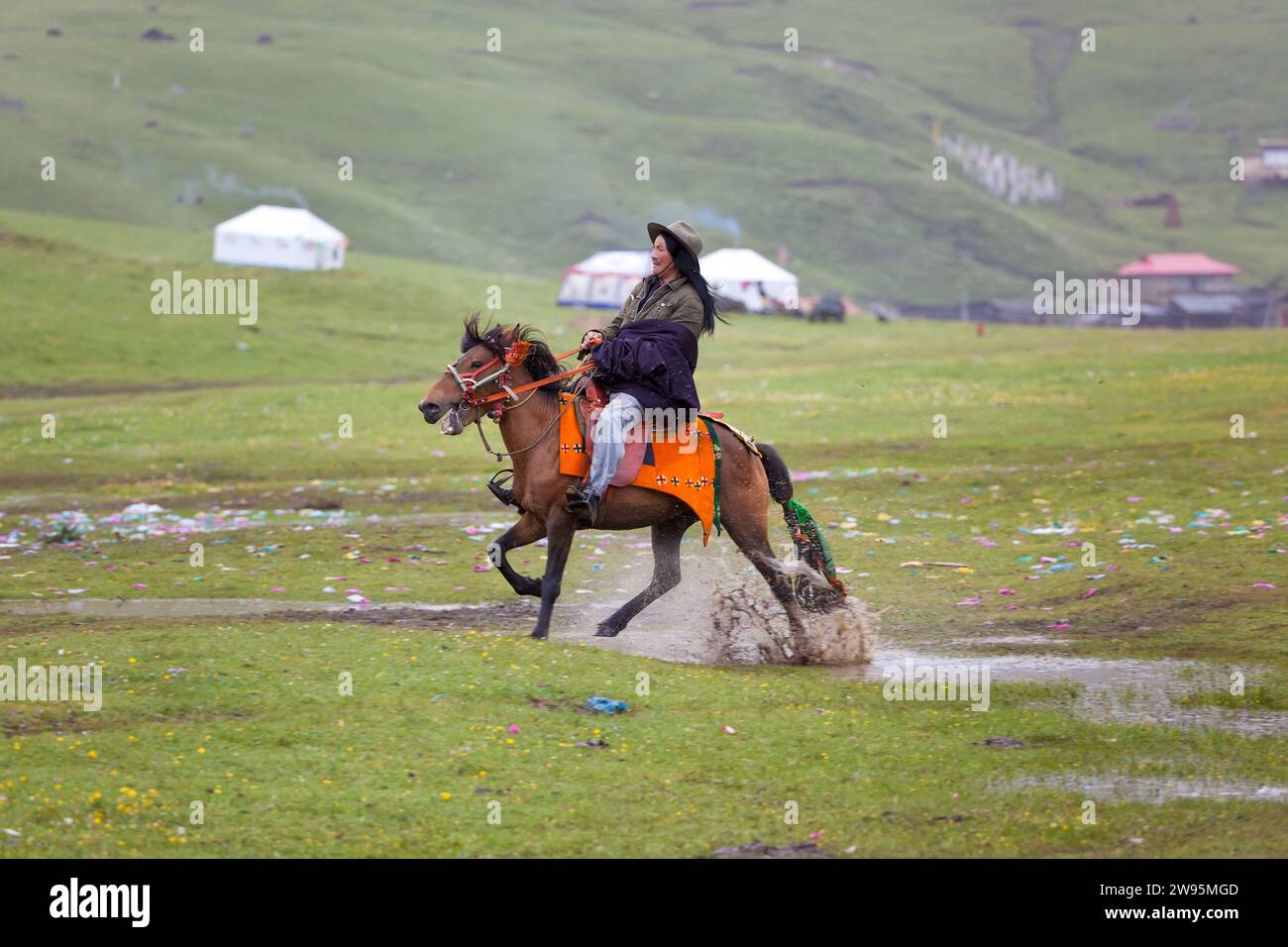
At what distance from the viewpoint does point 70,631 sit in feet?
44.9

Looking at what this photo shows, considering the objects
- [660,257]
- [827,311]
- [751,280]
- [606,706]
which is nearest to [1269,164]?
[751,280]

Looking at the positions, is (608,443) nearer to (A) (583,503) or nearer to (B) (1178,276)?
(A) (583,503)

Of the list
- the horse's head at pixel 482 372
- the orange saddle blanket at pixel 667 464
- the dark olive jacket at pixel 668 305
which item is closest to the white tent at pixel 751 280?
the dark olive jacket at pixel 668 305

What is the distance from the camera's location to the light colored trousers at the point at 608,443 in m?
13.1

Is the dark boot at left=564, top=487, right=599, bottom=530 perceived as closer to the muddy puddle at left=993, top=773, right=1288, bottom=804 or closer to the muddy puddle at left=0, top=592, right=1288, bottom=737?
the muddy puddle at left=0, top=592, right=1288, bottom=737

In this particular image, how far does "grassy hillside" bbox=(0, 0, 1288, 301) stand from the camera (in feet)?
357

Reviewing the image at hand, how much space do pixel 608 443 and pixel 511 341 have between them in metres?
1.33

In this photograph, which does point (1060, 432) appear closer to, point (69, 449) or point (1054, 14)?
point (69, 449)

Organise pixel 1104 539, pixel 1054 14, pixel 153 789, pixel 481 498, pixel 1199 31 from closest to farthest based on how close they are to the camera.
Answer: pixel 153 789 → pixel 1104 539 → pixel 481 498 → pixel 1199 31 → pixel 1054 14

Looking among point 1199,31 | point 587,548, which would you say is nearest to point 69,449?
point 587,548

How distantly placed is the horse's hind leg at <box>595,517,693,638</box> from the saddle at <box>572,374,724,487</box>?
762 millimetres

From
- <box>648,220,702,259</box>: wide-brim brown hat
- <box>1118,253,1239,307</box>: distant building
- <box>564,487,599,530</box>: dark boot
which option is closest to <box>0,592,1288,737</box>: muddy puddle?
<box>564,487,599,530</box>: dark boot
